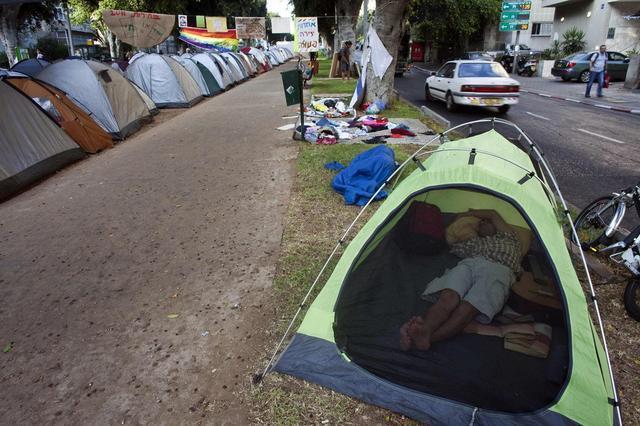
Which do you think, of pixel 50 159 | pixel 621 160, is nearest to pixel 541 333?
pixel 621 160

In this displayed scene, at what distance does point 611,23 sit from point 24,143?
3003 centimetres

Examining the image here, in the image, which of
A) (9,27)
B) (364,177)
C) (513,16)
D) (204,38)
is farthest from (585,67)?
(9,27)

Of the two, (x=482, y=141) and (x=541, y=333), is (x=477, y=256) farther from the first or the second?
(x=482, y=141)

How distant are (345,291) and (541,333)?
122 centimetres

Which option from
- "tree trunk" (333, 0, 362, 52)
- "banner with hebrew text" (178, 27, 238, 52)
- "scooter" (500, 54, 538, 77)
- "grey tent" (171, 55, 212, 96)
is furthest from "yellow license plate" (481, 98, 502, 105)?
"banner with hebrew text" (178, 27, 238, 52)

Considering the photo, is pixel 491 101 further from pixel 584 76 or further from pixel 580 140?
pixel 584 76

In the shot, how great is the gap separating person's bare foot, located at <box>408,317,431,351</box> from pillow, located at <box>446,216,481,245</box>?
0.71 m

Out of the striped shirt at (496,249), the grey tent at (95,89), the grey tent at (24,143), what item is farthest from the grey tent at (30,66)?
the striped shirt at (496,249)

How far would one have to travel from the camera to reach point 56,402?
2.59 meters

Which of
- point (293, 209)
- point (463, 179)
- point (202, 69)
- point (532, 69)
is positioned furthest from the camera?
point (532, 69)

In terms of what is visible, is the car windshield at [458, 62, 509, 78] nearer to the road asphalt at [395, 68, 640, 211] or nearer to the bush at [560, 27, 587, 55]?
the road asphalt at [395, 68, 640, 211]

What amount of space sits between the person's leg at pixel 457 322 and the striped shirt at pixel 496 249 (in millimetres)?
406

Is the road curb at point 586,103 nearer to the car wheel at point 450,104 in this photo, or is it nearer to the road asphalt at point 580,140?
the road asphalt at point 580,140

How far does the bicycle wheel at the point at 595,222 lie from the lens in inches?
159
